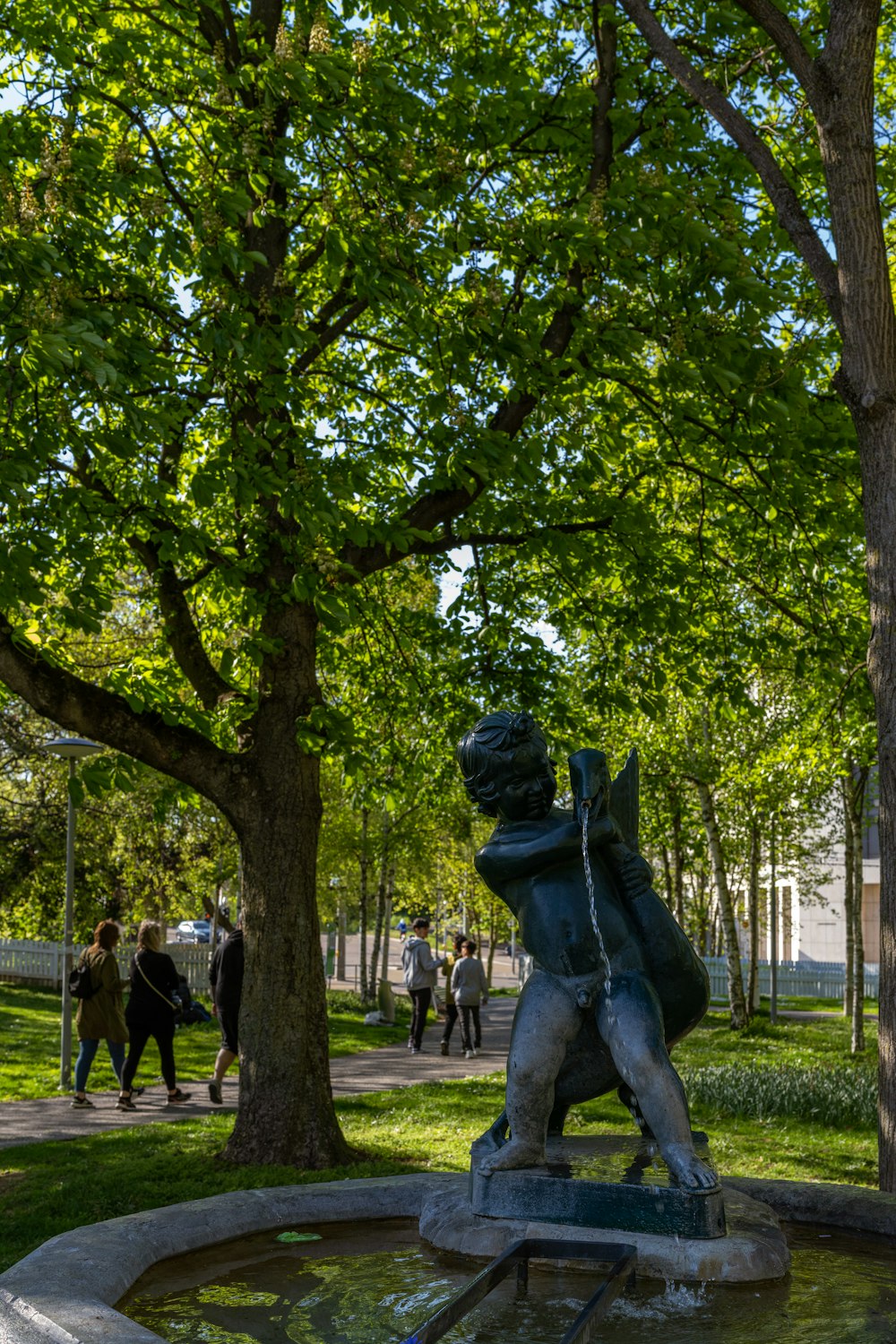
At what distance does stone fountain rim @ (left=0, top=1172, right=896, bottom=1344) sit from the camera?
3.14 m

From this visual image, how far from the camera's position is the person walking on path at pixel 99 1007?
495 inches

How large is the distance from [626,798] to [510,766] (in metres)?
0.47

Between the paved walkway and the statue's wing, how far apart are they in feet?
26.7

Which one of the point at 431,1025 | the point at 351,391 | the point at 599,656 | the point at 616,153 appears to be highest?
the point at 616,153

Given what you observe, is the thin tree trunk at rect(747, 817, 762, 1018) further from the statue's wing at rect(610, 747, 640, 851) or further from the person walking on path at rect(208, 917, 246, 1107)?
the statue's wing at rect(610, 747, 640, 851)

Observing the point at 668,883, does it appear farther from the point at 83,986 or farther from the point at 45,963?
the point at 83,986

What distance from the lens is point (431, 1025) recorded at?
2608 centimetres

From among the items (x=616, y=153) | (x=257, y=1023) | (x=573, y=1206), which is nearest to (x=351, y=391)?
(x=616, y=153)

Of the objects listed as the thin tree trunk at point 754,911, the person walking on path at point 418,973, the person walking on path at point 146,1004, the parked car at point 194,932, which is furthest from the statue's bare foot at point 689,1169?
the parked car at point 194,932

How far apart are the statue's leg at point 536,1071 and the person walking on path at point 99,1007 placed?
9.23 meters

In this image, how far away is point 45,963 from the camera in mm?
26469

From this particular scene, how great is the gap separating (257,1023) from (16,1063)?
833 cm

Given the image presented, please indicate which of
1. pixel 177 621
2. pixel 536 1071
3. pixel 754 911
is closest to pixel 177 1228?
pixel 536 1071

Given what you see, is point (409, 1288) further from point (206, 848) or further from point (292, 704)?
point (206, 848)
